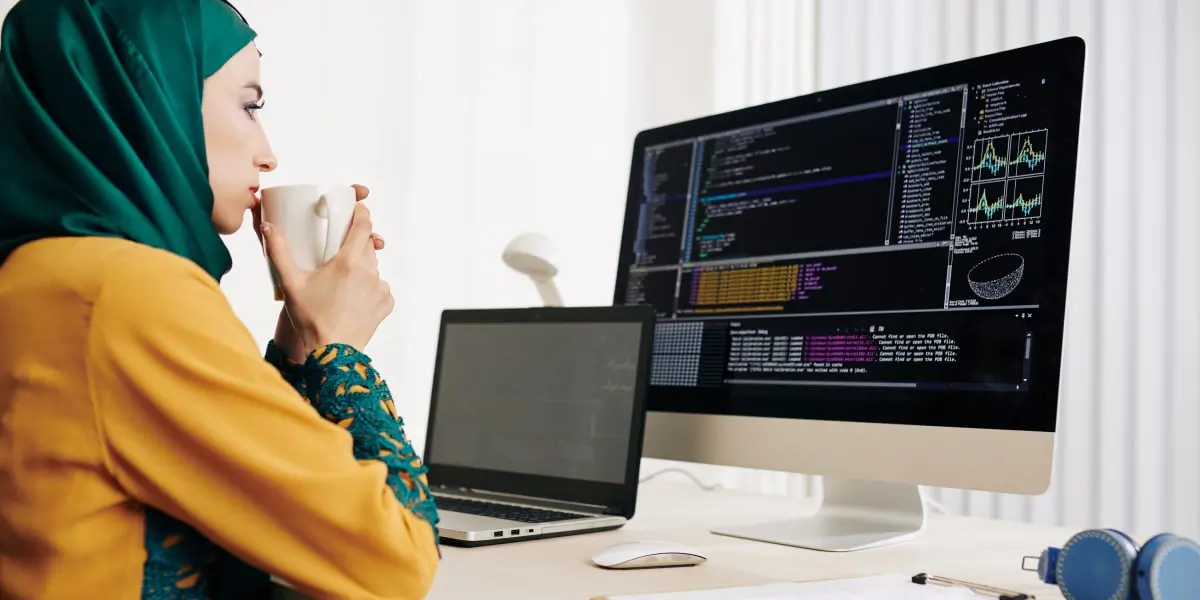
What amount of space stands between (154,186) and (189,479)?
240mm

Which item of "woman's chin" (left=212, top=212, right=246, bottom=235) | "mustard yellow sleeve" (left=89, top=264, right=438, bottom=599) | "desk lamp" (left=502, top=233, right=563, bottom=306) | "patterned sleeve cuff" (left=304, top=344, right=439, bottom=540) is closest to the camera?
"mustard yellow sleeve" (left=89, top=264, right=438, bottom=599)

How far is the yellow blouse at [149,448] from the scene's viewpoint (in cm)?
66

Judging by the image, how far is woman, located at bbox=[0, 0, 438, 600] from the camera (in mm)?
663

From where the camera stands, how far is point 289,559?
688 millimetres

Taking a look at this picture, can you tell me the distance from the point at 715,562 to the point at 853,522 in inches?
12.7

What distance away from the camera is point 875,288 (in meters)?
1.17

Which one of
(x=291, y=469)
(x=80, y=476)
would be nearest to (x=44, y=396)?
(x=80, y=476)

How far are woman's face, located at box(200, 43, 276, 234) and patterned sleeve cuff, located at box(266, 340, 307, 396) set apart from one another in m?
0.17

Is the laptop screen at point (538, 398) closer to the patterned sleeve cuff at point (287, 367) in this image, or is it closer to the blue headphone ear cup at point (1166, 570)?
the patterned sleeve cuff at point (287, 367)

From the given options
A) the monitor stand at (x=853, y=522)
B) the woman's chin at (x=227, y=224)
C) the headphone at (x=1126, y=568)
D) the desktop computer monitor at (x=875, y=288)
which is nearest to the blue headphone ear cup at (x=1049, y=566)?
the headphone at (x=1126, y=568)

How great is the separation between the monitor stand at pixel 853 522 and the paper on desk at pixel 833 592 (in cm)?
23

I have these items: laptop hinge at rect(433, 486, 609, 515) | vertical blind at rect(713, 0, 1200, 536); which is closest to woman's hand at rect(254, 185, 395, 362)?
laptop hinge at rect(433, 486, 609, 515)

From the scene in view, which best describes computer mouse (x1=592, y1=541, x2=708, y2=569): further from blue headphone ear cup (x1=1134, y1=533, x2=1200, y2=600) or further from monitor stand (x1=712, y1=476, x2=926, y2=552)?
blue headphone ear cup (x1=1134, y1=533, x2=1200, y2=600)

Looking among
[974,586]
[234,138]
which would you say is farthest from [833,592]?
[234,138]
